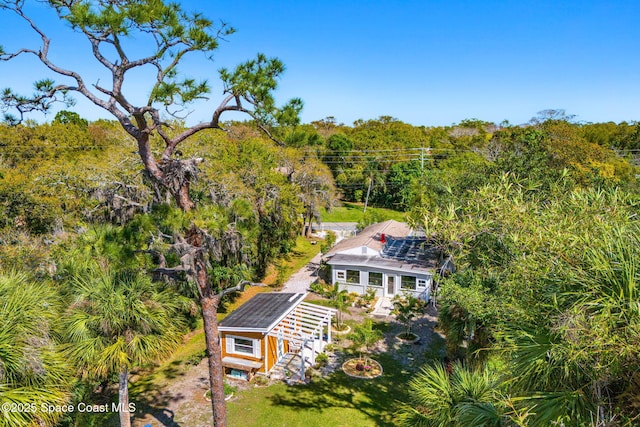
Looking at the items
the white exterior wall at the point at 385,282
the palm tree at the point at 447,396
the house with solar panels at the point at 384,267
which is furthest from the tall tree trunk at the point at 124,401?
the white exterior wall at the point at 385,282

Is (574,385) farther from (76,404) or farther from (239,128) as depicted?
(239,128)

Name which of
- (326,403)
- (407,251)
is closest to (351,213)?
(407,251)

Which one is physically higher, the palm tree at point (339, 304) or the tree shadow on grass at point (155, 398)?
the palm tree at point (339, 304)

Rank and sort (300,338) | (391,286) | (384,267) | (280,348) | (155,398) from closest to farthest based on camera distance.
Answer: (155,398) < (300,338) < (280,348) < (384,267) < (391,286)

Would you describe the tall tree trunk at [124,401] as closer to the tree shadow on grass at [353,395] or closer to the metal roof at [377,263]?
the tree shadow on grass at [353,395]

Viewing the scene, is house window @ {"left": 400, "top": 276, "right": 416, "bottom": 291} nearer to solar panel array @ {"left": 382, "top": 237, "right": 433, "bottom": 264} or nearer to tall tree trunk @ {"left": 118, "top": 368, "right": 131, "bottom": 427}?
solar panel array @ {"left": 382, "top": 237, "right": 433, "bottom": 264}

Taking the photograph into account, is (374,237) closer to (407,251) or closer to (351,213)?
(407,251)
